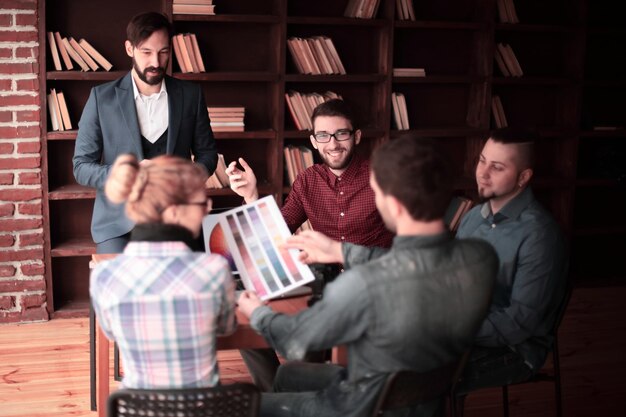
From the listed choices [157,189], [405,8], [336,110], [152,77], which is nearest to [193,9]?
[152,77]

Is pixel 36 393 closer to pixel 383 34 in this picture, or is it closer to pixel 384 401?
pixel 384 401

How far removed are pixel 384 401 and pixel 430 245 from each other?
399 millimetres

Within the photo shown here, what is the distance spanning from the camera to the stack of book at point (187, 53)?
4.54 meters

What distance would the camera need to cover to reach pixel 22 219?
14.7ft

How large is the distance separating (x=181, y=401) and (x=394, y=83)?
3657mm

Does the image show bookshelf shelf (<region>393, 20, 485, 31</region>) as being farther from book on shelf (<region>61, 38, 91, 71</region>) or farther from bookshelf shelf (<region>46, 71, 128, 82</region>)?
book on shelf (<region>61, 38, 91, 71</region>)

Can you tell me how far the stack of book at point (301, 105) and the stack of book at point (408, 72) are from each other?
0.51 meters

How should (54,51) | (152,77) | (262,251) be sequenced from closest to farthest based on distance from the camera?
(262,251)
(152,77)
(54,51)

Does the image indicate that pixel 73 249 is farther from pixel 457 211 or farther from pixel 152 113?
pixel 457 211

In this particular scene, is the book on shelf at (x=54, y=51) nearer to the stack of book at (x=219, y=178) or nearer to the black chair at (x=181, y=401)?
the stack of book at (x=219, y=178)

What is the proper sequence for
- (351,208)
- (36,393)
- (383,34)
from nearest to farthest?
(351,208) < (36,393) < (383,34)

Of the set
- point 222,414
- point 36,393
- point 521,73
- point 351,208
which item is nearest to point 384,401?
point 222,414

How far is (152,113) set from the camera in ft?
12.3

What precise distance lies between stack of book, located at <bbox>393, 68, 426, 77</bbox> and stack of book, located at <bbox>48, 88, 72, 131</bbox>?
198cm
